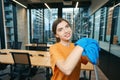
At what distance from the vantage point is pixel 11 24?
5.93 metres

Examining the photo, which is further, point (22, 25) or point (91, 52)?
point (22, 25)

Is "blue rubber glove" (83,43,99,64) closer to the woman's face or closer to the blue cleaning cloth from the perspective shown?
the blue cleaning cloth

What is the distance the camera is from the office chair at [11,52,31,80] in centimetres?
257

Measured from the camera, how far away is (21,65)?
290cm

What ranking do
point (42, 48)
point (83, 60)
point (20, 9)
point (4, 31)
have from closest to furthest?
point (83, 60), point (42, 48), point (4, 31), point (20, 9)

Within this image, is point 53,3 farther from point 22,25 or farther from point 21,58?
point 21,58

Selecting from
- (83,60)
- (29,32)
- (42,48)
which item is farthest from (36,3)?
(83,60)

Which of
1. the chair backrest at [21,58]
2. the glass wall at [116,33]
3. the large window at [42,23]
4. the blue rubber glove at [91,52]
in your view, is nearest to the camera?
the blue rubber glove at [91,52]

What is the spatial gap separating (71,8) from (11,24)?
3.35 m

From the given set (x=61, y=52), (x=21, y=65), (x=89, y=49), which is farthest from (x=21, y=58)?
(x=89, y=49)

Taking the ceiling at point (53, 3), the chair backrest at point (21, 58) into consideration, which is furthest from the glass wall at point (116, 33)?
the ceiling at point (53, 3)

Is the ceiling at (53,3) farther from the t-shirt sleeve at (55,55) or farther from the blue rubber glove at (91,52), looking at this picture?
the blue rubber glove at (91,52)

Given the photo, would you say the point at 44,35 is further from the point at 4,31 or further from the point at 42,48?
the point at 42,48

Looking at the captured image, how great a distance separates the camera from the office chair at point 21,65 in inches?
101
